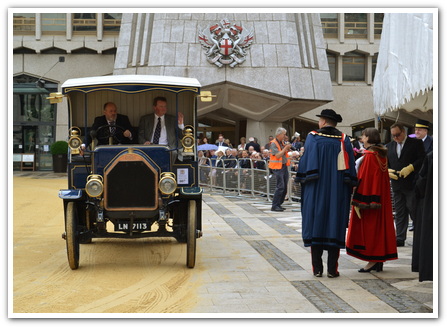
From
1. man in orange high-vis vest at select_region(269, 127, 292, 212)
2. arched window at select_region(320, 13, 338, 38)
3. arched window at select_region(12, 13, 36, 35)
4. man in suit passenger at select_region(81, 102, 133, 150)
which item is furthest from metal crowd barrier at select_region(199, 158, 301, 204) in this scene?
arched window at select_region(12, 13, 36, 35)

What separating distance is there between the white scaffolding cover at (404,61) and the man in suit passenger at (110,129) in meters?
4.14

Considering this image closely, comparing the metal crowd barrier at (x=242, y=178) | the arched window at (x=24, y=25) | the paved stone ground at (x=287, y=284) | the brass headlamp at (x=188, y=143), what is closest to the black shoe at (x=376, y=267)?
the paved stone ground at (x=287, y=284)

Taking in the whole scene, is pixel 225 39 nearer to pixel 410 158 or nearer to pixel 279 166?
pixel 279 166

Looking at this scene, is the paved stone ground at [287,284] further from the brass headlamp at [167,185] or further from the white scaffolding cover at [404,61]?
the white scaffolding cover at [404,61]

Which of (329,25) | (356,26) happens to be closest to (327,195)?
(329,25)

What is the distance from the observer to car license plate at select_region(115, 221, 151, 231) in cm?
940

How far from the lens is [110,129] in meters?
10.5

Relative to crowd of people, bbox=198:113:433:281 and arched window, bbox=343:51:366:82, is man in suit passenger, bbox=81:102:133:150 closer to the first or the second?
crowd of people, bbox=198:113:433:281

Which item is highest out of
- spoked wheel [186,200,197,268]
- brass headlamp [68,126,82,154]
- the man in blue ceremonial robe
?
brass headlamp [68,126,82,154]

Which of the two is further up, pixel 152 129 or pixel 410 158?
pixel 152 129

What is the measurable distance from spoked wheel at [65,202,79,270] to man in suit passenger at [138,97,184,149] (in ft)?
5.37

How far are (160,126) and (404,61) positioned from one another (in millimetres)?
3914
